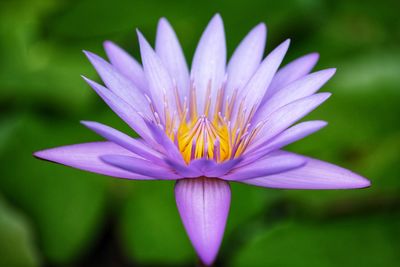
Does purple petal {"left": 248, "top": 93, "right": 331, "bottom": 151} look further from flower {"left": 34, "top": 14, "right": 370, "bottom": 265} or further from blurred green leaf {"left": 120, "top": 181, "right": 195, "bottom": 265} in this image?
blurred green leaf {"left": 120, "top": 181, "right": 195, "bottom": 265}

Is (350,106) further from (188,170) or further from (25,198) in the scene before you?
(25,198)

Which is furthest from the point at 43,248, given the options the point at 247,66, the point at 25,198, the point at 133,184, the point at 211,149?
the point at 247,66

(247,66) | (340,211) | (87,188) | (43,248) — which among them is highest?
(247,66)

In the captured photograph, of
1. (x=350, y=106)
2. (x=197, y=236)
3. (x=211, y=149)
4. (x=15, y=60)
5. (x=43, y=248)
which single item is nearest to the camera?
(x=197, y=236)

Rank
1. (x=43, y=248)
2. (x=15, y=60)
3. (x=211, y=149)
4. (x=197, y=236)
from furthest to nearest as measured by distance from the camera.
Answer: (x=15, y=60), (x=43, y=248), (x=211, y=149), (x=197, y=236)

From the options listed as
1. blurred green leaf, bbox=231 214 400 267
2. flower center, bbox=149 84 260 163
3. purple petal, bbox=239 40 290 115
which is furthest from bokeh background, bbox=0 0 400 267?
purple petal, bbox=239 40 290 115

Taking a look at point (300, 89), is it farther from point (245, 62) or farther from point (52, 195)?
point (52, 195)
